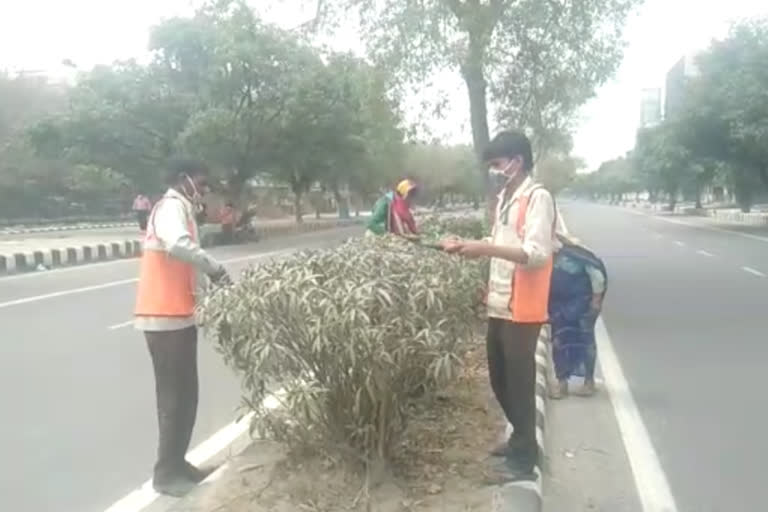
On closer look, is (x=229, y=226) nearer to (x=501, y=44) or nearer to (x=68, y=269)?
(x=68, y=269)

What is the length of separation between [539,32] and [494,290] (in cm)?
930

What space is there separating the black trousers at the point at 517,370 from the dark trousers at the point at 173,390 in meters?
1.50

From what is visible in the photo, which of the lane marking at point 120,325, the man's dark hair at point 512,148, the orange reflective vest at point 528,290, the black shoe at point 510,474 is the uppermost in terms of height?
the man's dark hair at point 512,148

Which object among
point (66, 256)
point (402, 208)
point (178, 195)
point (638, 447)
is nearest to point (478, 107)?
point (402, 208)

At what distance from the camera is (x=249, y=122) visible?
28.5 meters

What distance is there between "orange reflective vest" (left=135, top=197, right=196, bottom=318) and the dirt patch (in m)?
0.84

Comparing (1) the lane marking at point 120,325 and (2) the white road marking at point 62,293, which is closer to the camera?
(1) the lane marking at point 120,325

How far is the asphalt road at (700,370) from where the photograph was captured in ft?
15.8

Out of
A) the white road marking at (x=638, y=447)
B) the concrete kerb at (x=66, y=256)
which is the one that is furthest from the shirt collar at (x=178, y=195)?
the concrete kerb at (x=66, y=256)

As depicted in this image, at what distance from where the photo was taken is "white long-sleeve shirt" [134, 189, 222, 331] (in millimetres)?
4141

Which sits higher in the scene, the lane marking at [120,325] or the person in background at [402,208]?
the person in background at [402,208]

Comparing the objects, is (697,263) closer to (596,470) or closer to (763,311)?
(763,311)

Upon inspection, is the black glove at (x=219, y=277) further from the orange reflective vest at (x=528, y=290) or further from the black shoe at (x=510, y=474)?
the black shoe at (x=510, y=474)

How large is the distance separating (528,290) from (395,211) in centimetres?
375
